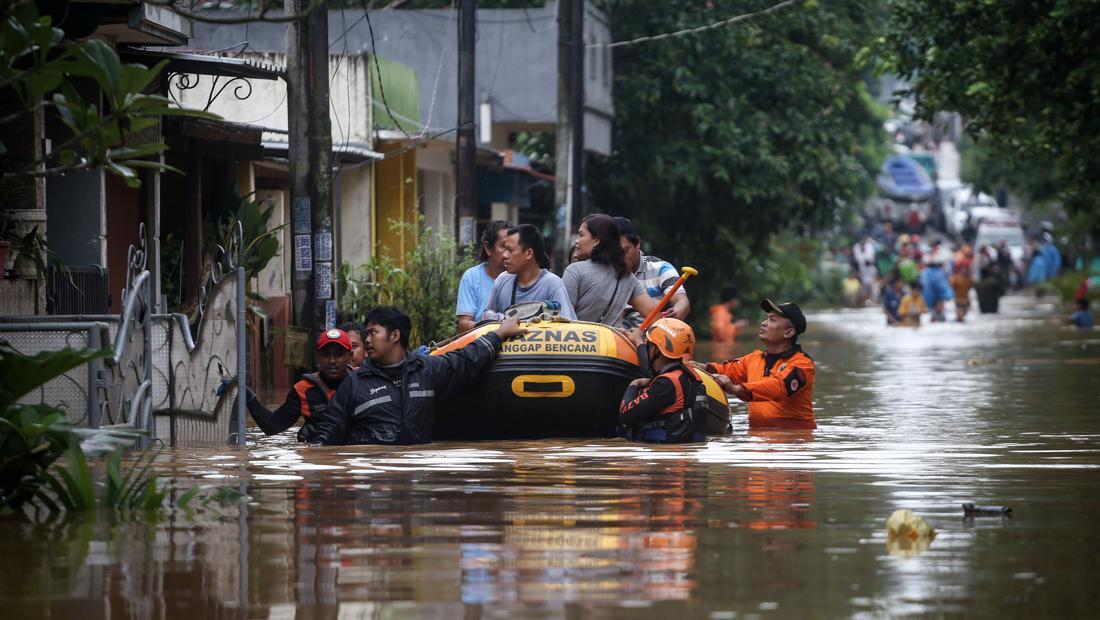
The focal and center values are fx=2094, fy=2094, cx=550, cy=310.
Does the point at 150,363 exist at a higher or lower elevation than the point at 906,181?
lower

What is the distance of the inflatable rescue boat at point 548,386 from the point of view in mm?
13688

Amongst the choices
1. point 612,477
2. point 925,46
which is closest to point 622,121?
point 925,46

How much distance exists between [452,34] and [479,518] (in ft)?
78.0

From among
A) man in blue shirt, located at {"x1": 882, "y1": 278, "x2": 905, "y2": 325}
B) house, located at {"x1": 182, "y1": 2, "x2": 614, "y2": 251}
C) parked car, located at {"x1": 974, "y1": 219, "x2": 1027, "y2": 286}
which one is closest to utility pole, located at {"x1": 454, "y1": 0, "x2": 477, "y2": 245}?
house, located at {"x1": 182, "y1": 2, "x2": 614, "y2": 251}

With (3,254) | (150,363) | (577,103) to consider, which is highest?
(577,103)

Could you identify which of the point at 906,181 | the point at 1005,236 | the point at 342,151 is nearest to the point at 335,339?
the point at 342,151

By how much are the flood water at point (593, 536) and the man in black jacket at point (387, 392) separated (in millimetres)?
274

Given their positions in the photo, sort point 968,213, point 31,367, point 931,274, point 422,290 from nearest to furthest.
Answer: point 31,367
point 422,290
point 931,274
point 968,213

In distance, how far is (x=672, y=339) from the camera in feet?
43.4

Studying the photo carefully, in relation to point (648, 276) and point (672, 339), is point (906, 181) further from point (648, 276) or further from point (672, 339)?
point (672, 339)

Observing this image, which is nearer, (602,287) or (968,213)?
(602,287)

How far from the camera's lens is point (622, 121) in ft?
118

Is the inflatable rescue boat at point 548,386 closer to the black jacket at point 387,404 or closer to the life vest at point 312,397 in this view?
the black jacket at point 387,404

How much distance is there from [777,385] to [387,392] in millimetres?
2743
